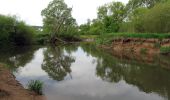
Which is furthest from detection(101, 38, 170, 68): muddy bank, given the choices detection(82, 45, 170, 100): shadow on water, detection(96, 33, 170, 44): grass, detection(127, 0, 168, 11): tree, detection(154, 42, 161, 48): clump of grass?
detection(127, 0, 168, 11): tree

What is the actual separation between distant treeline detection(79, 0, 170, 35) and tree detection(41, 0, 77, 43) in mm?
9240

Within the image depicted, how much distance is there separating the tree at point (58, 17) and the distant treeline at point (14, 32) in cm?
1329

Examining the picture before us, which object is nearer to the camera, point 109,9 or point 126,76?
point 126,76

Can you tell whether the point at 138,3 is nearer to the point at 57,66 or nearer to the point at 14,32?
the point at 14,32

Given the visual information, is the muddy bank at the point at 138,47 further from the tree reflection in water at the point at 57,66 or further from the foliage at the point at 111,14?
the foliage at the point at 111,14

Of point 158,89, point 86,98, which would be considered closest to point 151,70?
point 158,89

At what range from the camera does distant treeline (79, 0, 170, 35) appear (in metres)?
43.5

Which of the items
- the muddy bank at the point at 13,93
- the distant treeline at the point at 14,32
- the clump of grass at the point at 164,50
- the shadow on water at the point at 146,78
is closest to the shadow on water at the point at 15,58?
the shadow on water at the point at 146,78

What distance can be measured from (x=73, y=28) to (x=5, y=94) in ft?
218

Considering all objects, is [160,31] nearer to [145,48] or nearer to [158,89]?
[145,48]

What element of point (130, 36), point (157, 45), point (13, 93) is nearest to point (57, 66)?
point (13, 93)

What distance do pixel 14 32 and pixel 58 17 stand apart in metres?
23.5

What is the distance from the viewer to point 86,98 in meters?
13.0

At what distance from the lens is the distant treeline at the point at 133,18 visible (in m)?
43.5
